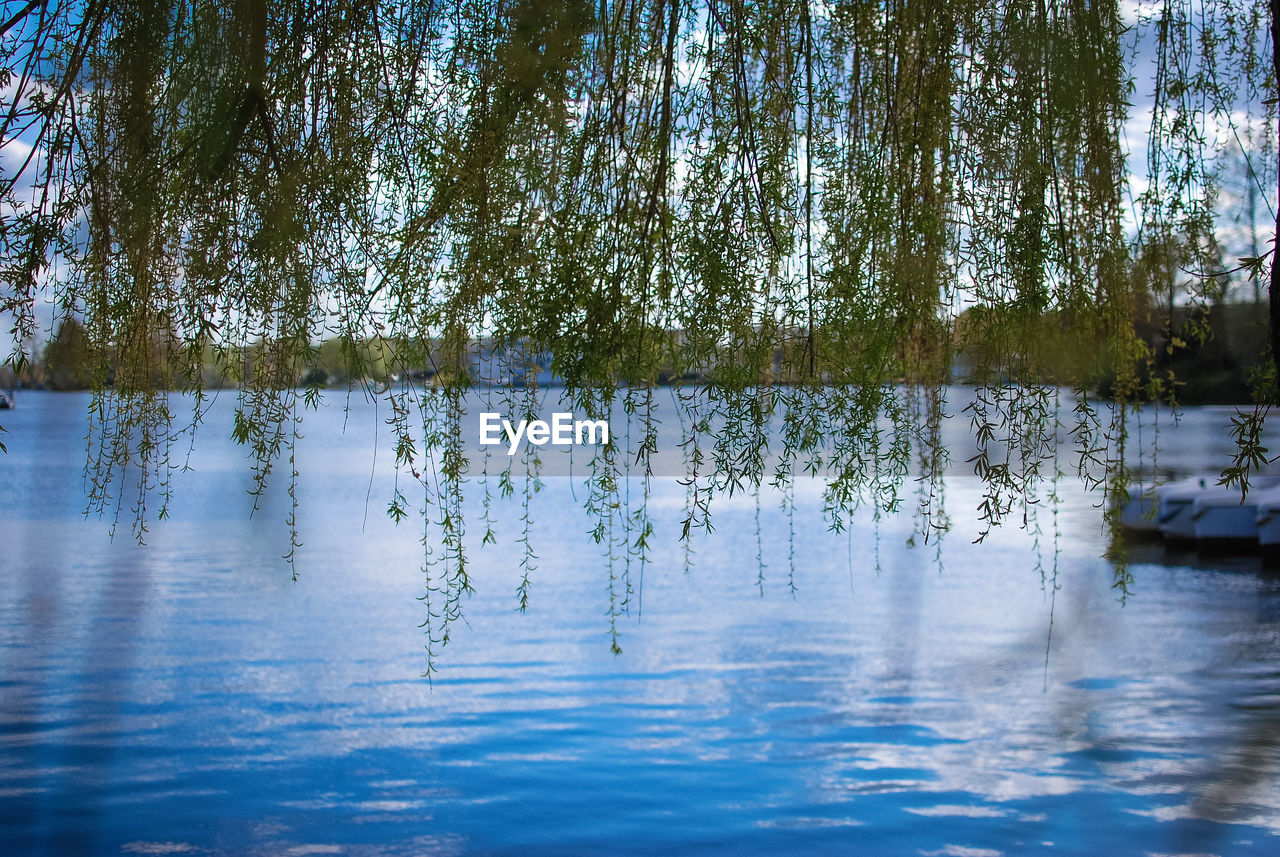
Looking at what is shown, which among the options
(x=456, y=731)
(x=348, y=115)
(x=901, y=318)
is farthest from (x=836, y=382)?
(x=456, y=731)

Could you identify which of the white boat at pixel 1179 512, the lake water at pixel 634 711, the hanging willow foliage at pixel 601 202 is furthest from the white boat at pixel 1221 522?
the hanging willow foliage at pixel 601 202

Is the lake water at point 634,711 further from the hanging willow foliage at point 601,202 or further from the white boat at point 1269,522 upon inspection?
the white boat at point 1269,522

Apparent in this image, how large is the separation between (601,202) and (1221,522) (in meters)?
9.53

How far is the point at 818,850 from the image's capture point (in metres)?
3.76

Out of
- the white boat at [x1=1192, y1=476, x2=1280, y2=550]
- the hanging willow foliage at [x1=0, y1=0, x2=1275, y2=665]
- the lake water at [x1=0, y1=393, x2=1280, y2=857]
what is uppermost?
the hanging willow foliage at [x1=0, y1=0, x2=1275, y2=665]

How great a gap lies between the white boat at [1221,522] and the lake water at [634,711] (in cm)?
81

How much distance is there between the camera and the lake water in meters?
3.88

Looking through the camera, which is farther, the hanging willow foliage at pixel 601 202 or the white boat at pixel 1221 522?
the white boat at pixel 1221 522

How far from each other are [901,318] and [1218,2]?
0.74 m

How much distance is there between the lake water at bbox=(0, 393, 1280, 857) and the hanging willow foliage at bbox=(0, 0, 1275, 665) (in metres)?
0.42

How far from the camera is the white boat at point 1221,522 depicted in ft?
30.3

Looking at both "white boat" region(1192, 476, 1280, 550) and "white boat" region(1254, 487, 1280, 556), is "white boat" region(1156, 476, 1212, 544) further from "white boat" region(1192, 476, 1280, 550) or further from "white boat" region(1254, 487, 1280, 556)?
"white boat" region(1254, 487, 1280, 556)

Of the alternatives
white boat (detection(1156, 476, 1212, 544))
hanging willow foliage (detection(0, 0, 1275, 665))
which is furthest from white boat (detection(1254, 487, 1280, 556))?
hanging willow foliage (detection(0, 0, 1275, 665))

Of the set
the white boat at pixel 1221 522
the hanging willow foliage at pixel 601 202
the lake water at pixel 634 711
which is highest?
the hanging willow foliage at pixel 601 202
